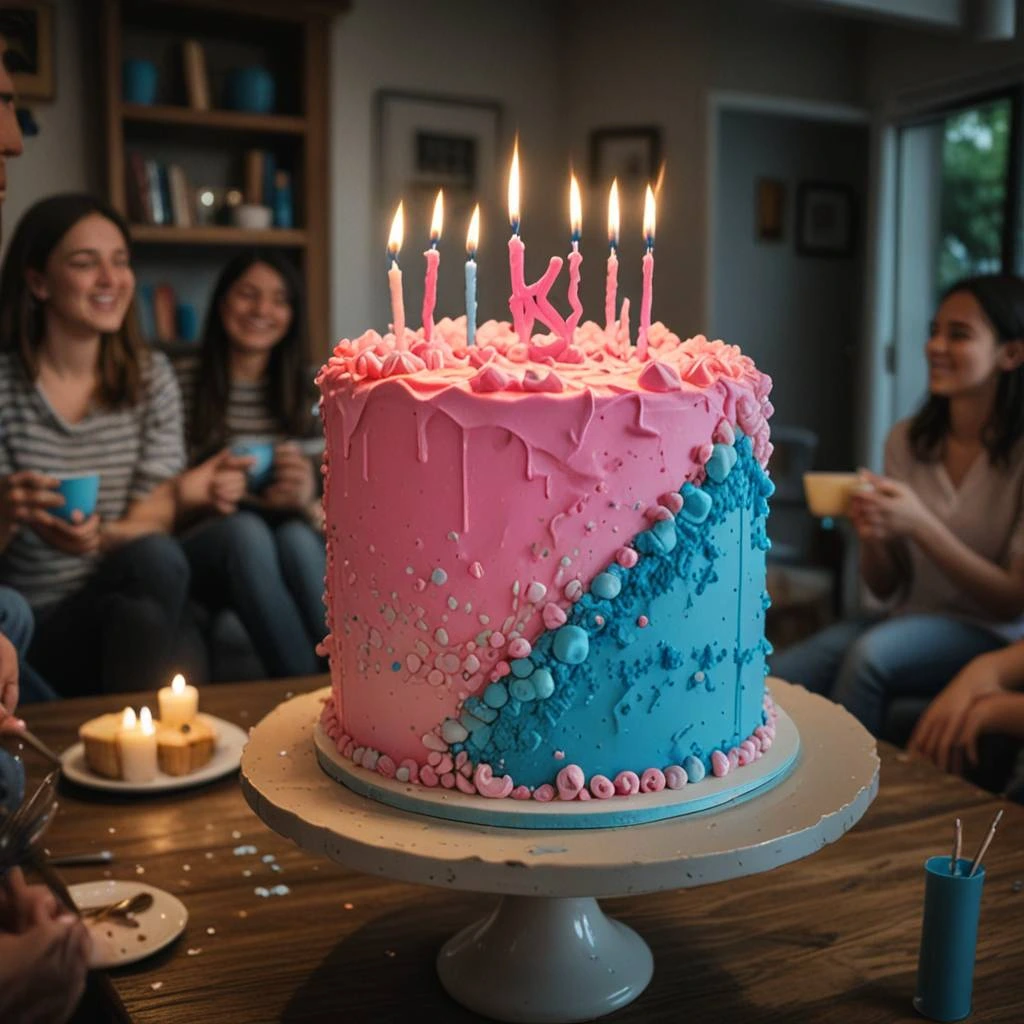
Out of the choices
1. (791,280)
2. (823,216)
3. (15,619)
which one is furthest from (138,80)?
(823,216)

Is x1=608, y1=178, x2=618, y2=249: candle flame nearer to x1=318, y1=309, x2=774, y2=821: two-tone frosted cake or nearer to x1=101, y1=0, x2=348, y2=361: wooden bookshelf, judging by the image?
x1=318, y1=309, x2=774, y2=821: two-tone frosted cake

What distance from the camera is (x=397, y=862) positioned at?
946mm

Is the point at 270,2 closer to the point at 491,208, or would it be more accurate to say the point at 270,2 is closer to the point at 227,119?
the point at 227,119

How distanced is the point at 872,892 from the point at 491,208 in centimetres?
418

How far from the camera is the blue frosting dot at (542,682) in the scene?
3.30 feet

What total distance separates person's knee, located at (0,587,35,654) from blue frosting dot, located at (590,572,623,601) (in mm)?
1355

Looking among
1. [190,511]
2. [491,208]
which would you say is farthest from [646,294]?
[491,208]

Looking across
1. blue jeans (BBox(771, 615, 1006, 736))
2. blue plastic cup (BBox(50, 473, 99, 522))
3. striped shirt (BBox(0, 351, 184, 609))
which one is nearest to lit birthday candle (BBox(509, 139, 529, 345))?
blue plastic cup (BBox(50, 473, 99, 522))

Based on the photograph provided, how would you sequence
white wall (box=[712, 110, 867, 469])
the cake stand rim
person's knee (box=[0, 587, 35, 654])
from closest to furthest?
1. the cake stand rim
2. person's knee (box=[0, 587, 35, 654])
3. white wall (box=[712, 110, 867, 469])

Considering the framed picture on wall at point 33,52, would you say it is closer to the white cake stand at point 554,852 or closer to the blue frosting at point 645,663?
the white cake stand at point 554,852

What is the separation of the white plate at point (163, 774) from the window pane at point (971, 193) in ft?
12.9

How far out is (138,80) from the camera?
13.4 ft

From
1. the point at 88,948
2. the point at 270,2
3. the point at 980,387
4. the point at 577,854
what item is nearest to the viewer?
the point at 88,948

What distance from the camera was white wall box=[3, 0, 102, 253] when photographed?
4.14 m
